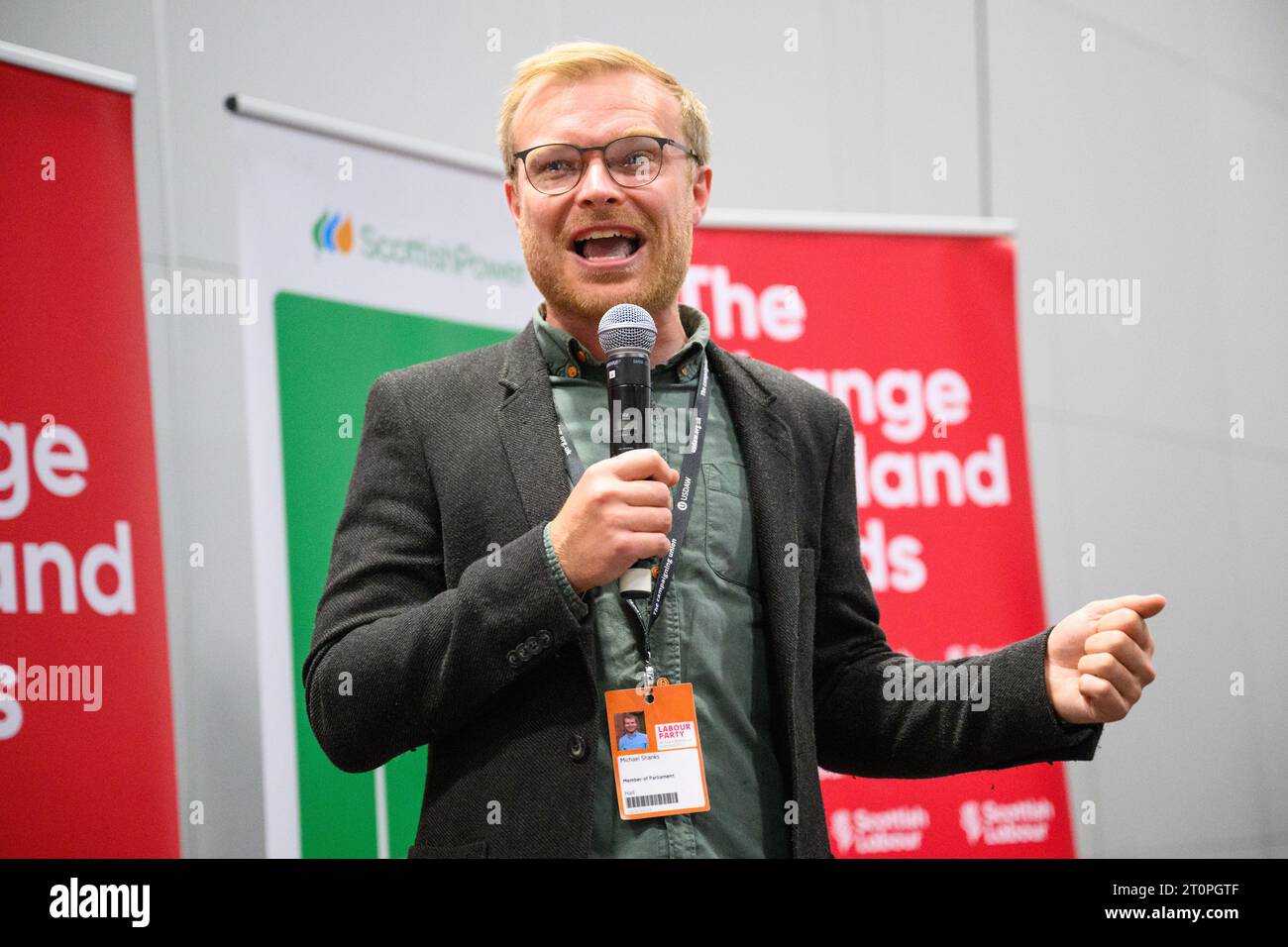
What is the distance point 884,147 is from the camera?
15.2ft

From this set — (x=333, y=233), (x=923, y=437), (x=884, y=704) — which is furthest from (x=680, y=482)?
(x=923, y=437)

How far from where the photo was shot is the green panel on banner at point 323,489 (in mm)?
2867

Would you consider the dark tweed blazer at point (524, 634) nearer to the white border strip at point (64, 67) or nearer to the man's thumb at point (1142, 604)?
the man's thumb at point (1142, 604)

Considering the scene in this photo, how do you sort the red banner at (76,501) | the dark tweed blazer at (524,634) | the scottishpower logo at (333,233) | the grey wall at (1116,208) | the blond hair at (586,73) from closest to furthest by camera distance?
the dark tweed blazer at (524,634)
the blond hair at (586,73)
the red banner at (76,501)
the scottishpower logo at (333,233)
the grey wall at (1116,208)

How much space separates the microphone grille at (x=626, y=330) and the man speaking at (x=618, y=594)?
0.10 metres

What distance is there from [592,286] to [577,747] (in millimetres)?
624

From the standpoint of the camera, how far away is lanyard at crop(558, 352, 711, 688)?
1.54 meters

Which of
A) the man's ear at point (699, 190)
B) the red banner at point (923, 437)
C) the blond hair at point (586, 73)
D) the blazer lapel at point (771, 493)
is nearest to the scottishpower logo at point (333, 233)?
the red banner at point (923, 437)

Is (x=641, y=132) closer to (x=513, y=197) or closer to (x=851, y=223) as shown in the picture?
(x=513, y=197)

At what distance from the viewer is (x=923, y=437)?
12.7 feet

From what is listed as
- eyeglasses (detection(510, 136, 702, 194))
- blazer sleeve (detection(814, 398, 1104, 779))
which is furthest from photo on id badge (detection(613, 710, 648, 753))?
eyeglasses (detection(510, 136, 702, 194))

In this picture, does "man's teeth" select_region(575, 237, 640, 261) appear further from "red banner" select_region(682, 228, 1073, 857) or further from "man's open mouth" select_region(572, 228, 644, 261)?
"red banner" select_region(682, 228, 1073, 857)

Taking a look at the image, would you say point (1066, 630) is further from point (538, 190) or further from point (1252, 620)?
point (1252, 620)

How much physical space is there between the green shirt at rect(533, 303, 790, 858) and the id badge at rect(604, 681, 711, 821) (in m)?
0.03
